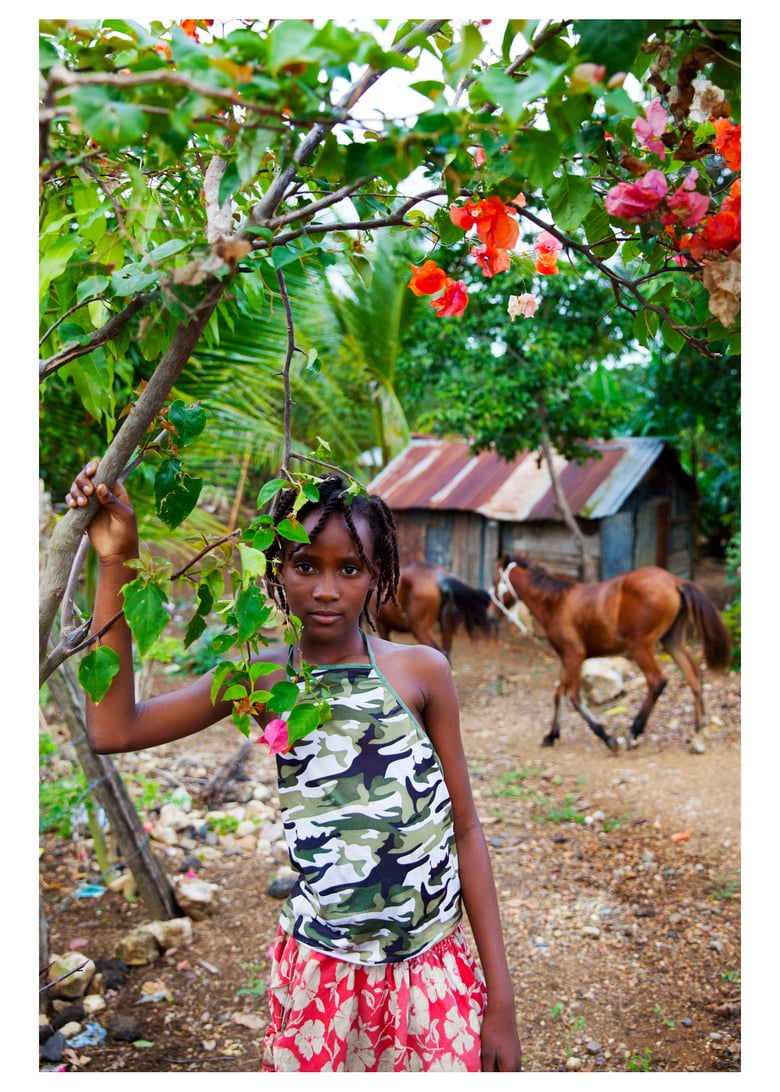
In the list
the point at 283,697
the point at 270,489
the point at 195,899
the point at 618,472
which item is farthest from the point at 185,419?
the point at 618,472

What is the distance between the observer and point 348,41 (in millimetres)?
863

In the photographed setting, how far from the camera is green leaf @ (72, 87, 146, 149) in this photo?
0.82 meters

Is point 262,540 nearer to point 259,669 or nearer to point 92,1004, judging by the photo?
point 259,669

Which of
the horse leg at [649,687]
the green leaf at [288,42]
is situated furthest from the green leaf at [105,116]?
the horse leg at [649,687]

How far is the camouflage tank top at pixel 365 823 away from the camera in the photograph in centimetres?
152

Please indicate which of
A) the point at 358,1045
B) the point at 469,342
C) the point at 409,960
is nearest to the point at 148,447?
the point at 409,960

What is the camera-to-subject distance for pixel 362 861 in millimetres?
1521

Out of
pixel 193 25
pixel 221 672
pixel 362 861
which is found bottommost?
pixel 362 861

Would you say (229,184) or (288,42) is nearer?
(288,42)

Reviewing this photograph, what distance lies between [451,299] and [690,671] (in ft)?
19.5

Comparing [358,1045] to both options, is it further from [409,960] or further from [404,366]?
[404,366]

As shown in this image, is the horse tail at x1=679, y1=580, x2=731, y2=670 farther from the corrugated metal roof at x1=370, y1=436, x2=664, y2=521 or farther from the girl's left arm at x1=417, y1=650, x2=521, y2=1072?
the girl's left arm at x1=417, y1=650, x2=521, y2=1072

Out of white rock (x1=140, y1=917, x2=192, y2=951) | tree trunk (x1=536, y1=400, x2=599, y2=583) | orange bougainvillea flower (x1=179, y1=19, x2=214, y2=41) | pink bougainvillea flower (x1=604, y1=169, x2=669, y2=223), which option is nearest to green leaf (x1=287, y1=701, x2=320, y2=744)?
pink bougainvillea flower (x1=604, y1=169, x2=669, y2=223)

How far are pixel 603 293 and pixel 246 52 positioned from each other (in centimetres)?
808
